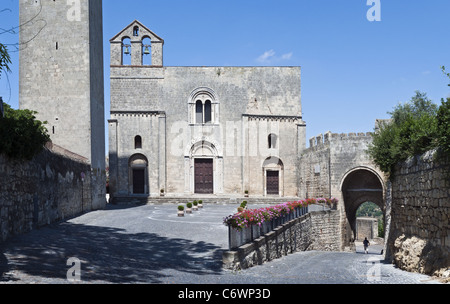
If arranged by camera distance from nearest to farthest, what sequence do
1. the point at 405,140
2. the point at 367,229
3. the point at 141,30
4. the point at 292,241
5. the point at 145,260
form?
the point at 145,260 → the point at 405,140 → the point at 292,241 → the point at 141,30 → the point at 367,229

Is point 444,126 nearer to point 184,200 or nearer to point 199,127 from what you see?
point 184,200

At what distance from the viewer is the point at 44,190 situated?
49.4 ft

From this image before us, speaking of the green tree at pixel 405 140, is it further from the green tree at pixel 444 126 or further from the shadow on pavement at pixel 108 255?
the shadow on pavement at pixel 108 255

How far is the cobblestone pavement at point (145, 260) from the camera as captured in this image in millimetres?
8539

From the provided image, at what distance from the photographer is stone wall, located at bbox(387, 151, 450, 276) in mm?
9305

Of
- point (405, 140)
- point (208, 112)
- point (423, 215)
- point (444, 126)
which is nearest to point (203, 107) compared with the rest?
point (208, 112)

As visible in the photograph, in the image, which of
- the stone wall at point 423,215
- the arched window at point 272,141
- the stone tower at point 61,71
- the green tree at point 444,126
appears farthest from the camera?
the arched window at point 272,141

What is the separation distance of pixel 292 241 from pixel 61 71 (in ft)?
47.3

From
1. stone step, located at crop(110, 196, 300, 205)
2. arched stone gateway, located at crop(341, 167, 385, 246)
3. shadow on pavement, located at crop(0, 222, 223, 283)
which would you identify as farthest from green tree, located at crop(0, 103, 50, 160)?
arched stone gateway, located at crop(341, 167, 385, 246)

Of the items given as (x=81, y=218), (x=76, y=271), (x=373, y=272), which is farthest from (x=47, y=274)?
(x=81, y=218)

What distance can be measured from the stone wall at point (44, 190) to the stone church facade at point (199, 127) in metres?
8.54

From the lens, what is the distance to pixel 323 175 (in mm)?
29344

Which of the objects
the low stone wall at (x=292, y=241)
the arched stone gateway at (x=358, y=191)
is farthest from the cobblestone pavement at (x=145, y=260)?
the arched stone gateway at (x=358, y=191)

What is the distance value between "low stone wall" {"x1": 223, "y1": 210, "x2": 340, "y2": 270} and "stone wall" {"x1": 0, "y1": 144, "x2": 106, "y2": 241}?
5.88 m
